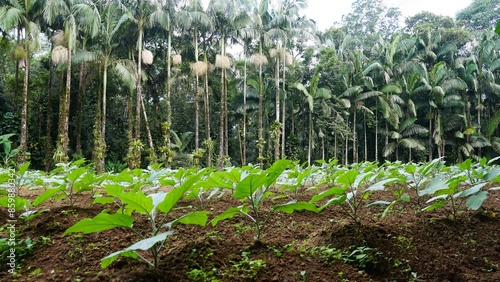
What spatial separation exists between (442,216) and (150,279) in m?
1.62

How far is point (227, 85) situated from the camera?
20203 mm

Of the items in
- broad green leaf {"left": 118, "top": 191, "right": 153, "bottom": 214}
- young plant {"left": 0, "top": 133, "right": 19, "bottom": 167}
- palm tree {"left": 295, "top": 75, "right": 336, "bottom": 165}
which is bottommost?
broad green leaf {"left": 118, "top": 191, "right": 153, "bottom": 214}

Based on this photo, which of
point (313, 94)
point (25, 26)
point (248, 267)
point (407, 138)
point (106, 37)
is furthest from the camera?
point (407, 138)

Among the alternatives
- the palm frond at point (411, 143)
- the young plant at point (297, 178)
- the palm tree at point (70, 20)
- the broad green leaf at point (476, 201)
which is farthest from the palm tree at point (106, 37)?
the palm frond at point (411, 143)

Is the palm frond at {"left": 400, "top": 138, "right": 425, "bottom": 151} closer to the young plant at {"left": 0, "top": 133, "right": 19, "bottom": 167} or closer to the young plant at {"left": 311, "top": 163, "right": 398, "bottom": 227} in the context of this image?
the young plant at {"left": 311, "top": 163, "right": 398, "bottom": 227}

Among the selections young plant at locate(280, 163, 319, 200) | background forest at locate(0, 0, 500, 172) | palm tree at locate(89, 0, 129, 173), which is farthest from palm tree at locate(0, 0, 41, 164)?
young plant at locate(280, 163, 319, 200)

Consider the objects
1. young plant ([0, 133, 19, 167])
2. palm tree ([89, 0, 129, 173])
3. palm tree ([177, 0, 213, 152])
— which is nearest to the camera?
young plant ([0, 133, 19, 167])

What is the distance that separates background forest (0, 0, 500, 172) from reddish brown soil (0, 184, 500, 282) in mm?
11059

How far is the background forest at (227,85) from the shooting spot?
13547 millimetres

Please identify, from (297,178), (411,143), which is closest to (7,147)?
(297,178)

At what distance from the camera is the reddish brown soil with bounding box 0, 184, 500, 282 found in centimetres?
110

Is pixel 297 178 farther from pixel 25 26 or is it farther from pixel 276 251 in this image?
pixel 25 26

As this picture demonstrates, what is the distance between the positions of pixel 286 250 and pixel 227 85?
63.5ft

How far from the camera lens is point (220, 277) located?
3.47 ft
